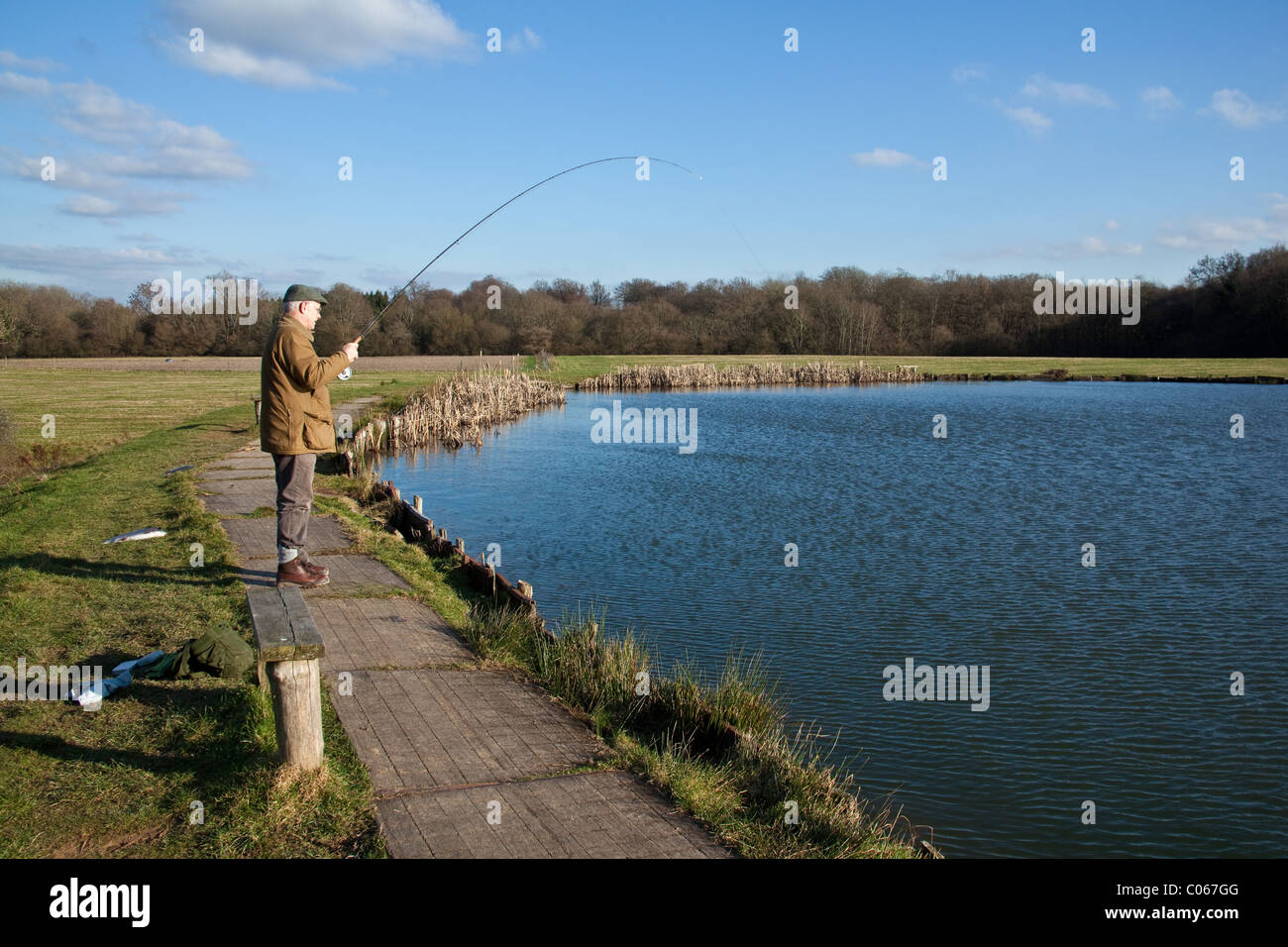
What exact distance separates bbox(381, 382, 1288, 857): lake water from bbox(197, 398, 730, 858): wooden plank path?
2226mm

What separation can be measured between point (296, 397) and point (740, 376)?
142 feet

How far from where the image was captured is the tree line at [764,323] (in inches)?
2714

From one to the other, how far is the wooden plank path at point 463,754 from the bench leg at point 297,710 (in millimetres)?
408

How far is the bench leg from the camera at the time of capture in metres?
4.73

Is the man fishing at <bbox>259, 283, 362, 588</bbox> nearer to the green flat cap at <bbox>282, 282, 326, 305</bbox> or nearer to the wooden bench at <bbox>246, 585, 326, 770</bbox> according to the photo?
the green flat cap at <bbox>282, 282, 326, 305</bbox>

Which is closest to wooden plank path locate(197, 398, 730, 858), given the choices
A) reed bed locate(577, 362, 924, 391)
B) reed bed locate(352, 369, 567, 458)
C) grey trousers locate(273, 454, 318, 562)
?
grey trousers locate(273, 454, 318, 562)

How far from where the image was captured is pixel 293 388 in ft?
24.2

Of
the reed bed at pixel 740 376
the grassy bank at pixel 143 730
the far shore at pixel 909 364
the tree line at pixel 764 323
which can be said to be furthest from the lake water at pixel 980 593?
the tree line at pixel 764 323

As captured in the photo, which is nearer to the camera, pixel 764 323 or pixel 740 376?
pixel 740 376

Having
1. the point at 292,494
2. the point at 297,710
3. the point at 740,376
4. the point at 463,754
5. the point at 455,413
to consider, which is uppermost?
the point at 740,376

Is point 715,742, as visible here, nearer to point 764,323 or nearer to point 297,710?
point 297,710

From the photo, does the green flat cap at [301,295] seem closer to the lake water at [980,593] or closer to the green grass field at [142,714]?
the green grass field at [142,714]

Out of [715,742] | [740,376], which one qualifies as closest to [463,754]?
[715,742]
